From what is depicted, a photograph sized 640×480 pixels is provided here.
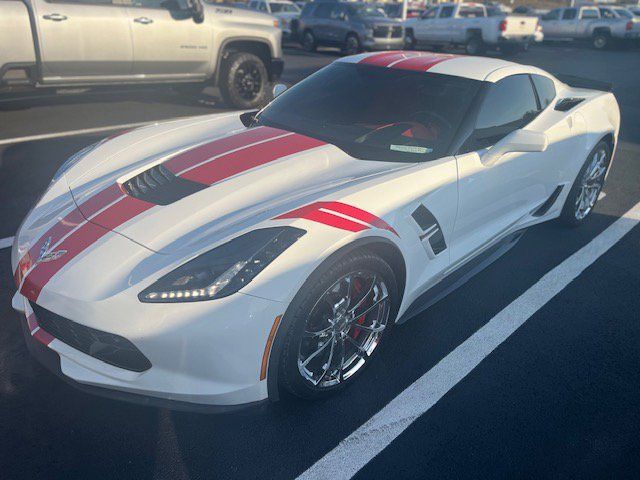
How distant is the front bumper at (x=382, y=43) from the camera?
53.3 ft

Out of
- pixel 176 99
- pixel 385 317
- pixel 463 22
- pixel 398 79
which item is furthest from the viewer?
pixel 463 22

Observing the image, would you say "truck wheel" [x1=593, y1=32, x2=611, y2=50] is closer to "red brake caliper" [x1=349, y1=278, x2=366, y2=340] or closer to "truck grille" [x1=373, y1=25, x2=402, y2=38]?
"truck grille" [x1=373, y1=25, x2=402, y2=38]

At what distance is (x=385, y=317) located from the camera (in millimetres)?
2785

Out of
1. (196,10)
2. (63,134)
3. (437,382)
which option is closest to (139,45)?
(196,10)

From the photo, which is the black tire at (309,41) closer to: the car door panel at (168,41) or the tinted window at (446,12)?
the tinted window at (446,12)

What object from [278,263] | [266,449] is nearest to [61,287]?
[278,263]

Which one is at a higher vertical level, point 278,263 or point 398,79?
point 398,79

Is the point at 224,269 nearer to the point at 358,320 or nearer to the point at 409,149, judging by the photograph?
the point at 358,320

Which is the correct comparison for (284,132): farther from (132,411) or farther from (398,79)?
(132,411)

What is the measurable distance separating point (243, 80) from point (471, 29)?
39.1 ft

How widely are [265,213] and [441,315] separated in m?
1.46

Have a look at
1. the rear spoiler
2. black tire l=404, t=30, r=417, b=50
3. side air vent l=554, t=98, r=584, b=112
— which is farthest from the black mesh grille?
black tire l=404, t=30, r=417, b=50

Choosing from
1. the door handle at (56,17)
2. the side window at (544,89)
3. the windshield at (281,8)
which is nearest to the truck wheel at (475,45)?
the windshield at (281,8)

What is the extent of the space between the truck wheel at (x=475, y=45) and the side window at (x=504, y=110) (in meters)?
15.2
